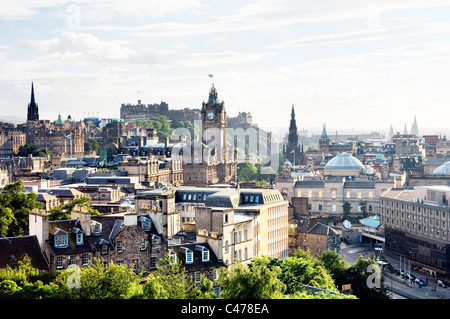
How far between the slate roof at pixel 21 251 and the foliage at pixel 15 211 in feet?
24.7

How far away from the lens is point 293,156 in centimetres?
19850

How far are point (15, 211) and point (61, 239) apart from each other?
1367 centimetres

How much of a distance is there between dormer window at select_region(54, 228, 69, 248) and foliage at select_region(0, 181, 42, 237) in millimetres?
8460

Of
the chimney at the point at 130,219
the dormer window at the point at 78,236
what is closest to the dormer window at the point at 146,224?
the chimney at the point at 130,219

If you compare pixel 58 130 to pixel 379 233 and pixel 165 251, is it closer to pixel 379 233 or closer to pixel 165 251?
pixel 379 233

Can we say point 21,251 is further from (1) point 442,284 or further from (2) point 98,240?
(1) point 442,284

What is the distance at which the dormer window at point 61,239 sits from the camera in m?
43.9

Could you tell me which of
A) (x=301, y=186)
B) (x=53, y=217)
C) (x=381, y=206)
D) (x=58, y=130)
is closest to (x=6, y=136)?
(x=58, y=130)

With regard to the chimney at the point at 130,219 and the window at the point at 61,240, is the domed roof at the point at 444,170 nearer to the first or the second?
the chimney at the point at 130,219

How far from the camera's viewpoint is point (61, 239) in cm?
4409

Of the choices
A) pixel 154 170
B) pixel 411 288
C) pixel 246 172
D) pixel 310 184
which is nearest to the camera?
pixel 411 288

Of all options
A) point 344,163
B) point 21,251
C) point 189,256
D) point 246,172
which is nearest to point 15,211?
point 21,251

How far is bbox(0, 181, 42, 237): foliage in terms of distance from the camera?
5200 cm

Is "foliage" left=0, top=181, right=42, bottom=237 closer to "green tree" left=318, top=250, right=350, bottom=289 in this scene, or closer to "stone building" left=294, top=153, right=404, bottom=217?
"green tree" left=318, top=250, right=350, bottom=289
